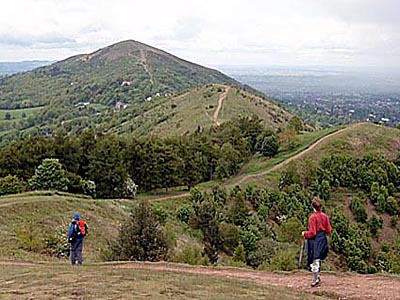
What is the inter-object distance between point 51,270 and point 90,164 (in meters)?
39.9

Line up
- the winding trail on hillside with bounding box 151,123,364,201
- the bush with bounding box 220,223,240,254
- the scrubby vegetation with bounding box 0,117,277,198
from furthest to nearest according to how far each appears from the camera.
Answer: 1. the winding trail on hillside with bounding box 151,123,364,201
2. the scrubby vegetation with bounding box 0,117,277,198
3. the bush with bounding box 220,223,240,254

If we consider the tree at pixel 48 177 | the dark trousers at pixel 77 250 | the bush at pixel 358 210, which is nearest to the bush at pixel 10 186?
the tree at pixel 48 177

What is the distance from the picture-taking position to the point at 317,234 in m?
14.2

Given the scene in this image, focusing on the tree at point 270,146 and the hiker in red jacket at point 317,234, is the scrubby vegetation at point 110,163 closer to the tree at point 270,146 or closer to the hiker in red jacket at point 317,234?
the tree at point 270,146

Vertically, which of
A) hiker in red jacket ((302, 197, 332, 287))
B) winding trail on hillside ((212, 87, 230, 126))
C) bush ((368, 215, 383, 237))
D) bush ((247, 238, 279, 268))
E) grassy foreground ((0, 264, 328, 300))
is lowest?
bush ((368, 215, 383, 237))

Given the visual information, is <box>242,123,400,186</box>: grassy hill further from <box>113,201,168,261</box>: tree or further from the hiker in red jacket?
the hiker in red jacket

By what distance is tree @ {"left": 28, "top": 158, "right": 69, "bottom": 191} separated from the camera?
4738cm

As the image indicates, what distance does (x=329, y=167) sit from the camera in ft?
224

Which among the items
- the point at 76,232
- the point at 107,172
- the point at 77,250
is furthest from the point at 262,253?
the point at 107,172

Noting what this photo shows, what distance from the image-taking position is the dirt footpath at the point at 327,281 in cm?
1462

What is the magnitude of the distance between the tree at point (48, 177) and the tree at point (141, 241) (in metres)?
26.6

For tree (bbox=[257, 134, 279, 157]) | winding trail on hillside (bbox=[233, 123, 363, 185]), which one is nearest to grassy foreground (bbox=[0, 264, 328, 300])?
winding trail on hillside (bbox=[233, 123, 363, 185])

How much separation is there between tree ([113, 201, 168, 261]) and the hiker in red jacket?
10559 millimetres

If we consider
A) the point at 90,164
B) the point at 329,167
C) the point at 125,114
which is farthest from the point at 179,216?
the point at 125,114
